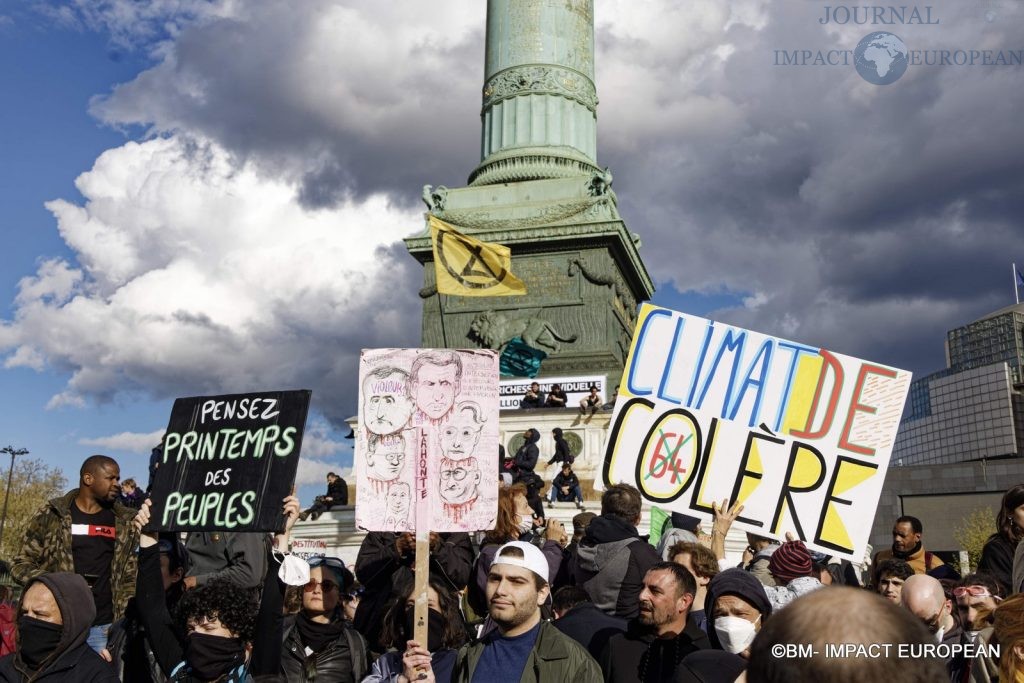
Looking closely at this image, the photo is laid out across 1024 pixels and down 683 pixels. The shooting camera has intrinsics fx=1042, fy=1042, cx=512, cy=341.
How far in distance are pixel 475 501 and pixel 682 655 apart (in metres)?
1.54

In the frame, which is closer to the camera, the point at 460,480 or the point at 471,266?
the point at 460,480

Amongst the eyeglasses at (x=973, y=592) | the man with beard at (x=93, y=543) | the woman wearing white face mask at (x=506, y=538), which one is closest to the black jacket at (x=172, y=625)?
the man with beard at (x=93, y=543)

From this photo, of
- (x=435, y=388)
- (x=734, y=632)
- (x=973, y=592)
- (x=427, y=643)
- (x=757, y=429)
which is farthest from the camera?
(x=757, y=429)

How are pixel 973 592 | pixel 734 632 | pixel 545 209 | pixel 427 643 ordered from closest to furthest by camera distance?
1. pixel 734 632
2. pixel 427 643
3. pixel 973 592
4. pixel 545 209

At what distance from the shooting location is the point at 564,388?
2378 cm

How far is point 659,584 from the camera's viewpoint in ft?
14.2

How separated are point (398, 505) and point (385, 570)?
755mm

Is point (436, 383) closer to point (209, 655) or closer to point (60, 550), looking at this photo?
point (209, 655)

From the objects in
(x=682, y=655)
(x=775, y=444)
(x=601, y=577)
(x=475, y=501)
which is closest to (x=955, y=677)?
(x=682, y=655)

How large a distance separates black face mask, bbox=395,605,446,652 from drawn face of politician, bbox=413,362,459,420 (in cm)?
107

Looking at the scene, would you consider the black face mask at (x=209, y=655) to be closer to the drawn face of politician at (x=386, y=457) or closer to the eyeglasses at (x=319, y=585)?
the eyeglasses at (x=319, y=585)

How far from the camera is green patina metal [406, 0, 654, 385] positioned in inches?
994

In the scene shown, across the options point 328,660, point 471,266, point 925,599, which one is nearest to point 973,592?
point 925,599

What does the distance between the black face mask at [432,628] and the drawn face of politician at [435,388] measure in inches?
42.2
